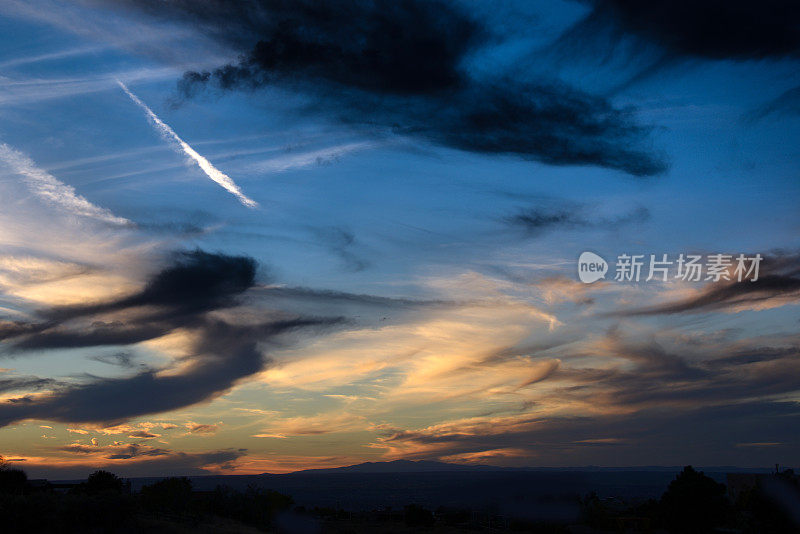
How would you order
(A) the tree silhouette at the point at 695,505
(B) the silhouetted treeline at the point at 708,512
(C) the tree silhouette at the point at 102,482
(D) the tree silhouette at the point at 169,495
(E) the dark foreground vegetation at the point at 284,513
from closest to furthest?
(E) the dark foreground vegetation at the point at 284,513
(B) the silhouetted treeline at the point at 708,512
(D) the tree silhouette at the point at 169,495
(A) the tree silhouette at the point at 695,505
(C) the tree silhouette at the point at 102,482

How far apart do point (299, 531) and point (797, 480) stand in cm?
4361

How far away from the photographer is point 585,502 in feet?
228

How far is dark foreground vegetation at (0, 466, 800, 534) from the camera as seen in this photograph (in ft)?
142

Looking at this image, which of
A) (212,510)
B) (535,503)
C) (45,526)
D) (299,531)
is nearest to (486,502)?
(535,503)

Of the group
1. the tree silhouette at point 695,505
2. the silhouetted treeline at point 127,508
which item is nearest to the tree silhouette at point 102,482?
the silhouetted treeline at point 127,508

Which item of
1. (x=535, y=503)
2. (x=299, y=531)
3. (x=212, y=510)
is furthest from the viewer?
(x=212, y=510)

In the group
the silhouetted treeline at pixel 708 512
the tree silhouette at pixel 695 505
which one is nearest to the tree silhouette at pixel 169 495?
the silhouetted treeline at pixel 708 512

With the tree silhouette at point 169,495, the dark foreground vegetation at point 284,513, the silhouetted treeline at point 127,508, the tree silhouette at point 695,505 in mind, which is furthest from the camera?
the tree silhouette at point 695,505

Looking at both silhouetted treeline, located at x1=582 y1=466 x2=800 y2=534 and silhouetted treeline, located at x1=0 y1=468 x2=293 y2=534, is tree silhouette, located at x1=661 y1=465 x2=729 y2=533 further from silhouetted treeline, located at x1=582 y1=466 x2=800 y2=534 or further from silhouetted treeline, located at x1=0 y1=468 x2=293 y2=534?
silhouetted treeline, located at x1=0 y1=468 x2=293 y2=534

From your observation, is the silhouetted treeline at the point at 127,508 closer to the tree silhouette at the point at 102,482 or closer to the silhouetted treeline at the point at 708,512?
the tree silhouette at the point at 102,482

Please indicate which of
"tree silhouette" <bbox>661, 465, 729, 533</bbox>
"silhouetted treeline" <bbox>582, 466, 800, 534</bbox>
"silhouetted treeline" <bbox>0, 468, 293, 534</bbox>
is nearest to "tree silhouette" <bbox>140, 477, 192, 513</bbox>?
"silhouetted treeline" <bbox>0, 468, 293, 534</bbox>

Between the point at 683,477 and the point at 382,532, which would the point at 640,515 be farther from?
the point at 382,532

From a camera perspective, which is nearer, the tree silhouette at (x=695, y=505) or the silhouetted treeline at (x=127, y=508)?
the silhouetted treeline at (x=127, y=508)

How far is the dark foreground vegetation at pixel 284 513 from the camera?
4341cm
